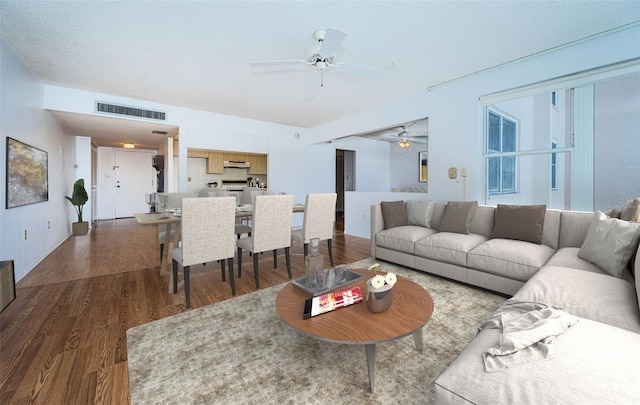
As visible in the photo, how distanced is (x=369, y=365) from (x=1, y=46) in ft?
14.4

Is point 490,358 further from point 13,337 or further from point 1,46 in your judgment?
point 1,46

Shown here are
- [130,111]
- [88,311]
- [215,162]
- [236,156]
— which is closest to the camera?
[88,311]

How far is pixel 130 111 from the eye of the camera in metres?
4.58

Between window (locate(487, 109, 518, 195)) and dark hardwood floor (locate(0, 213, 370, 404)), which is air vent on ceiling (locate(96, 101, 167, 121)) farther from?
window (locate(487, 109, 518, 195))

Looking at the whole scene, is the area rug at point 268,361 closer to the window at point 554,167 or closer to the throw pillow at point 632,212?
the throw pillow at point 632,212

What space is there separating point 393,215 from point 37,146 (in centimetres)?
512

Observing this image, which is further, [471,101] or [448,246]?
[471,101]

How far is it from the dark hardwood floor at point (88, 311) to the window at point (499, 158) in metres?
2.13

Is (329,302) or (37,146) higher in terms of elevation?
(37,146)

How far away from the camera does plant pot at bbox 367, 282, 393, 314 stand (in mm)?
1573

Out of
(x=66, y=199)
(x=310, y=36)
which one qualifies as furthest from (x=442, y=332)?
(x=66, y=199)

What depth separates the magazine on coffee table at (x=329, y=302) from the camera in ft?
5.20

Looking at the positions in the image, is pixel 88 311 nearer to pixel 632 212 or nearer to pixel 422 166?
pixel 632 212

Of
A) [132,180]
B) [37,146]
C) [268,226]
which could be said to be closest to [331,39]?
[268,226]
